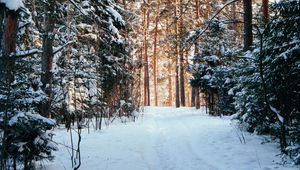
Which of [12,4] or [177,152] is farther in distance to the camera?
[177,152]

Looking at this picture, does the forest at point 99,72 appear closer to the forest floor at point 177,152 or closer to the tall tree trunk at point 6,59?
A: the tall tree trunk at point 6,59

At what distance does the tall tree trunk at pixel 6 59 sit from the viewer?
5.26 metres

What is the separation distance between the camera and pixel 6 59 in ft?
17.5

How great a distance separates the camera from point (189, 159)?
8.25 meters

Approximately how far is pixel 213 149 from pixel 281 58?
314 centimetres

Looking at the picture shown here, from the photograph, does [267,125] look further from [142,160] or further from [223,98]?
[223,98]

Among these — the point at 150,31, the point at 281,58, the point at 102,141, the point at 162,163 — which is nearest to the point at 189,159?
the point at 162,163

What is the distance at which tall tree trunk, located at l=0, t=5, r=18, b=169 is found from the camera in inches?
207

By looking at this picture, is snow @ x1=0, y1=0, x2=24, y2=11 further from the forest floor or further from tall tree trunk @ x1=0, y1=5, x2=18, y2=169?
the forest floor

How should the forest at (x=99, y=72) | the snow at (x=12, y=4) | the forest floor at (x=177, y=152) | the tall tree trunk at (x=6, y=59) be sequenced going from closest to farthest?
the tall tree trunk at (x=6, y=59) → the snow at (x=12, y=4) → the forest at (x=99, y=72) → the forest floor at (x=177, y=152)

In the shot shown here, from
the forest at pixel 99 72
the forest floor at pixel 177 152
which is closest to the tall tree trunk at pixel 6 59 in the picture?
the forest at pixel 99 72

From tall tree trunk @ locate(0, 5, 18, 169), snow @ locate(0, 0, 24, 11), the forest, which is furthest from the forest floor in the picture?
snow @ locate(0, 0, 24, 11)

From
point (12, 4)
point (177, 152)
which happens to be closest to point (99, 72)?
point (177, 152)

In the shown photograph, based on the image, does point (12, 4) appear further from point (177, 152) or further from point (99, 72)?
point (99, 72)
